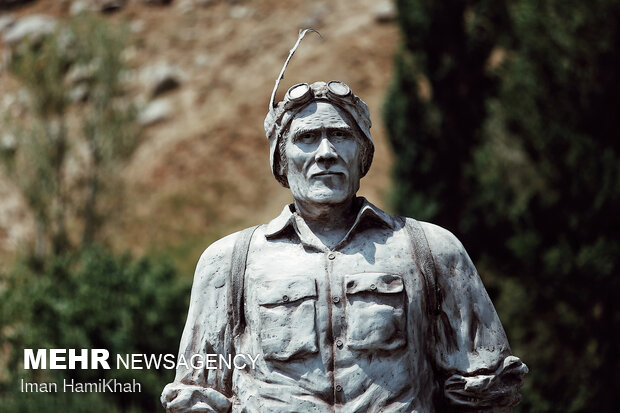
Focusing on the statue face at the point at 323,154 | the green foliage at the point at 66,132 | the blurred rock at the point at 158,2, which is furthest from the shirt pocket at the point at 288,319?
the blurred rock at the point at 158,2

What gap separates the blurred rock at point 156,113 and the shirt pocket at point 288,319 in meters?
19.6

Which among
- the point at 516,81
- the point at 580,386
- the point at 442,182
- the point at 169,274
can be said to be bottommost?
the point at 580,386

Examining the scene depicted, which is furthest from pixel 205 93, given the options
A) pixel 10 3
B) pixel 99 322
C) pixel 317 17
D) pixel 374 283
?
pixel 374 283

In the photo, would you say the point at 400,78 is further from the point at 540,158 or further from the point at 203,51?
the point at 203,51

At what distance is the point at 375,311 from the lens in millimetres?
4508

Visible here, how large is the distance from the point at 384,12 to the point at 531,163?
10689 millimetres

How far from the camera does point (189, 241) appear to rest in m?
20.2

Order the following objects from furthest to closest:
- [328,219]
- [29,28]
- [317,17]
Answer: [29,28], [317,17], [328,219]

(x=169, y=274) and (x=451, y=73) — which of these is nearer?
(x=169, y=274)

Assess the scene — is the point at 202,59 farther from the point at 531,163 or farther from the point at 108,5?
the point at 531,163

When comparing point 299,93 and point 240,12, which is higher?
point 240,12

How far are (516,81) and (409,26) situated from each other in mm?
1920

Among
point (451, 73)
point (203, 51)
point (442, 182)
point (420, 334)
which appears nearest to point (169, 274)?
point (442, 182)

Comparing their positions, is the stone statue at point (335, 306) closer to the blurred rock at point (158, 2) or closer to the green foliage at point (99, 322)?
the green foliage at point (99, 322)
